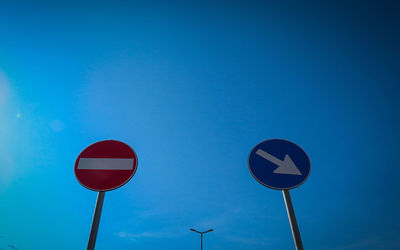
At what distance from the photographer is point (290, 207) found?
2059 mm

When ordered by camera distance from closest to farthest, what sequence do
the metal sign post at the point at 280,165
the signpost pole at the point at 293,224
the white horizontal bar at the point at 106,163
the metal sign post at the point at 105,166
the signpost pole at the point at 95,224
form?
the signpost pole at the point at 95,224 < the signpost pole at the point at 293,224 < the metal sign post at the point at 105,166 < the white horizontal bar at the point at 106,163 < the metal sign post at the point at 280,165

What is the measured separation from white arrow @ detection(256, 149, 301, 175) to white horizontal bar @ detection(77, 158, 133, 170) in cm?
152

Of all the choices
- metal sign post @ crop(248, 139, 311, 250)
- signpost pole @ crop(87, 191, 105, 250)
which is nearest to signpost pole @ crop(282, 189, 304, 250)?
metal sign post @ crop(248, 139, 311, 250)

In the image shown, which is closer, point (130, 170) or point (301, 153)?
point (130, 170)

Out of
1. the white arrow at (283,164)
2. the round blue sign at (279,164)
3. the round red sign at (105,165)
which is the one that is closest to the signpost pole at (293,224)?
the round blue sign at (279,164)

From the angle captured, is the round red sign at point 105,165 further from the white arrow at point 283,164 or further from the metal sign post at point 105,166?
the white arrow at point 283,164

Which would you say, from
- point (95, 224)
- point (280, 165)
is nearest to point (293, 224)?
point (280, 165)

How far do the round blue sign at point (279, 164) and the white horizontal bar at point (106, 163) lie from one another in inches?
54.6

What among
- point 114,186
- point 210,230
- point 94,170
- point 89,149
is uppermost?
point 210,230

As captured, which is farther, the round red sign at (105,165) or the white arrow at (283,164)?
the white arrow at (283,164)

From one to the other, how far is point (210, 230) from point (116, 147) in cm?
3117

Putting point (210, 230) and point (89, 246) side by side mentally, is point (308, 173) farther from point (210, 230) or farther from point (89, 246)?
point (210, 230)

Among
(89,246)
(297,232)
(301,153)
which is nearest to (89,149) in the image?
(89,246)

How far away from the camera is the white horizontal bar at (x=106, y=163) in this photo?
211 cm
